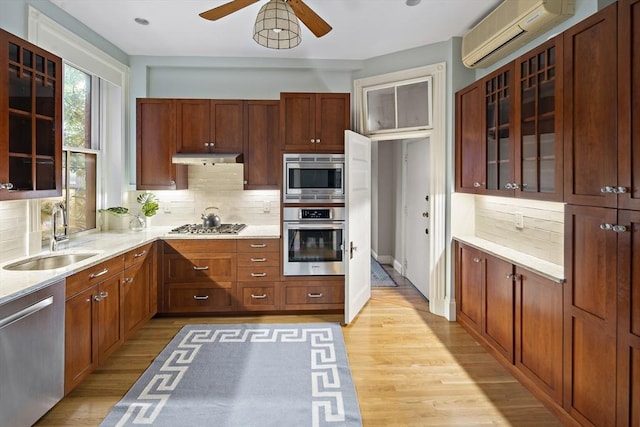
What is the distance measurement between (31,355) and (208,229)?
2.17 metres

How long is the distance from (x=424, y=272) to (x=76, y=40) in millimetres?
4381

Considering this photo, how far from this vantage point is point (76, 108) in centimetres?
375

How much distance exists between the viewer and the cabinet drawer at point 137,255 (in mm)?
3180

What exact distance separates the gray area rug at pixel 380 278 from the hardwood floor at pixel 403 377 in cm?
138

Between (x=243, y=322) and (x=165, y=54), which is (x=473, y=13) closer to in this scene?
(x=165, y=54)

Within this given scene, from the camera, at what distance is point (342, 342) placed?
3377 mm

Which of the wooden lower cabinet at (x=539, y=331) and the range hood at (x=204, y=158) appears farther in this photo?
the range hood at (x=204, y=158)

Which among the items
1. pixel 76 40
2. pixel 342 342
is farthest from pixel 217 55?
pixel 342 342

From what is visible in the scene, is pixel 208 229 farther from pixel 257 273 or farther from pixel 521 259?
pixel 521 259

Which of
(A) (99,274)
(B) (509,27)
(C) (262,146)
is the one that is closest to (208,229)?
(C) (262,146)

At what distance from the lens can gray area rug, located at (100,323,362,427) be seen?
7.52ft

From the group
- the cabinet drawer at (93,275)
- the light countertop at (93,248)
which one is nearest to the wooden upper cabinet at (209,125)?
the light countertop at (93,248)

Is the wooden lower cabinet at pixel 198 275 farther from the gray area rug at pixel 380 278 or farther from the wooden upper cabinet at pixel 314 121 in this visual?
the gray area rug at pixel 380 278

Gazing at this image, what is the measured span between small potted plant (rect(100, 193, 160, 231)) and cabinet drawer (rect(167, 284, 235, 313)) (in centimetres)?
83
